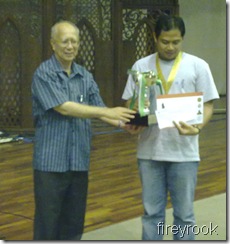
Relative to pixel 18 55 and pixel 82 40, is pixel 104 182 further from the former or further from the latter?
pixel 82 40

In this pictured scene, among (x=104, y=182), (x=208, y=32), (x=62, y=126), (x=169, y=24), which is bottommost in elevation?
(x=104, y=182)

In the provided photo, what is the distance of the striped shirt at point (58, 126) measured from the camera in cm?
279

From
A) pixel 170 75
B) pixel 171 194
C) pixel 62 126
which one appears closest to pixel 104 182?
pixel 171 194

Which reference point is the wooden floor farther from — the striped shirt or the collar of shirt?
the collar of shirt

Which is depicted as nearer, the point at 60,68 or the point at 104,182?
the point at 60,68

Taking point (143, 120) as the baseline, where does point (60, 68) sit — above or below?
above

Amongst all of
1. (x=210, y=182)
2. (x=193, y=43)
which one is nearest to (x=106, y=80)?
(x=193, y=43)

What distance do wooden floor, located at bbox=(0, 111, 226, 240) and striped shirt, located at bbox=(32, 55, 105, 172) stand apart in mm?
1124

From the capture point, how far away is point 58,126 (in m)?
2.81

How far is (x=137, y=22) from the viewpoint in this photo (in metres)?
8.51

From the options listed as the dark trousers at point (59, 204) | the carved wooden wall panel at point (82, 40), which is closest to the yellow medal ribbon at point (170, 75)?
the dark trousers at point (59, 204)

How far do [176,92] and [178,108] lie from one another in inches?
4.3

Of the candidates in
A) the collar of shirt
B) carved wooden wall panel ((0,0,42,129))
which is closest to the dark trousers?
the collar of shirt

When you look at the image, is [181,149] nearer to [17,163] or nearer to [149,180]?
[149,180]
